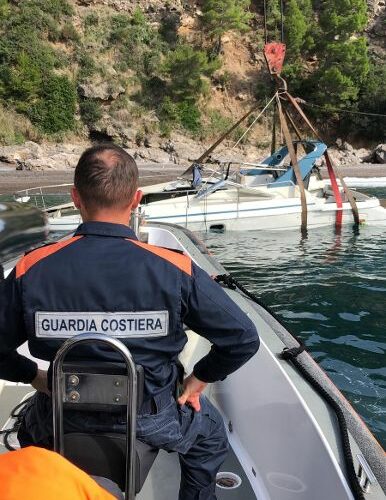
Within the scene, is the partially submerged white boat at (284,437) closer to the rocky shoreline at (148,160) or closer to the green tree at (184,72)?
the rocky shoreline at (148,160)

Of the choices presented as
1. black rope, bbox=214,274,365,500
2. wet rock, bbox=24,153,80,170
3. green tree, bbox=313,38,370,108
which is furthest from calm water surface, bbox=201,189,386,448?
green tree, bbox=313,38,370,108

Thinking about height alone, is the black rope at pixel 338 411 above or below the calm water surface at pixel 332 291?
above

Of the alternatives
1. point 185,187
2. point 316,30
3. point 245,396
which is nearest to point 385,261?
point 185,187

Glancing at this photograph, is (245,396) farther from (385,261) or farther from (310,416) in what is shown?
(385,261)

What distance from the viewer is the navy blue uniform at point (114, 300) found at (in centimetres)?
145

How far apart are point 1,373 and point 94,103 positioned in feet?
105

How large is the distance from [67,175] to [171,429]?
22059 mm

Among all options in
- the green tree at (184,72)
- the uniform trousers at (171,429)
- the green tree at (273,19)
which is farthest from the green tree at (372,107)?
the uniform trousers at (171,429)

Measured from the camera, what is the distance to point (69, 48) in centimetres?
3294


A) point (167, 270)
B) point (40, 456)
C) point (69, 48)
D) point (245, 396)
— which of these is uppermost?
point (69, 48)

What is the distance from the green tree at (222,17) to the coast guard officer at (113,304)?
38.1 metres

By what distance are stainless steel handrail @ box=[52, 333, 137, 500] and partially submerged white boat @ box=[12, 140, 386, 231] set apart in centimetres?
952

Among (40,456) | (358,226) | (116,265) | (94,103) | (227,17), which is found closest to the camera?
(40,456)

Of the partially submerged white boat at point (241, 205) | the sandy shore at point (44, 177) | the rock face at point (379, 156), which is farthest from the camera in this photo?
the rock face at point (379, 156)
